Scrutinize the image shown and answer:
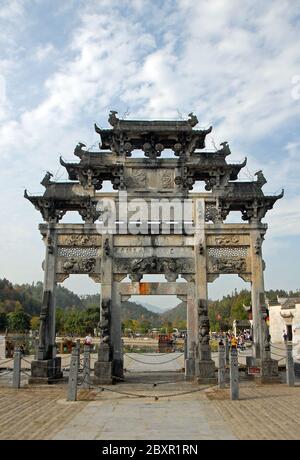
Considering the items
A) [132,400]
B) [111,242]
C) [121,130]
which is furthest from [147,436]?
[121,130]

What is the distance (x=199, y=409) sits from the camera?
33.3 feet

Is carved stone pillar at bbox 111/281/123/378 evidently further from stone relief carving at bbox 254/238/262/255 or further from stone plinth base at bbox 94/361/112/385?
stone relief carving at bbox 254/238/262/255

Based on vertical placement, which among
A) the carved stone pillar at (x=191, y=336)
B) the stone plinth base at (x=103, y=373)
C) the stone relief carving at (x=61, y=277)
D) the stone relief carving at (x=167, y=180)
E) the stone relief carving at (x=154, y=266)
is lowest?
the stone plinth base at (x=103, y=373)

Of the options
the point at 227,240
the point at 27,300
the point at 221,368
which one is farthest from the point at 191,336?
the point at 27,300

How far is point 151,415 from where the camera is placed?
31.0 ft

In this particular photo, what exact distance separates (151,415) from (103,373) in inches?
209

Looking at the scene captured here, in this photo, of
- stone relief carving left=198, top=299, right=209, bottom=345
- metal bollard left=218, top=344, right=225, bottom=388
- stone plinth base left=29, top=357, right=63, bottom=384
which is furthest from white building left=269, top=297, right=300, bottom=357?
stone plinth base left=29, top=357, right=63, bottom=384

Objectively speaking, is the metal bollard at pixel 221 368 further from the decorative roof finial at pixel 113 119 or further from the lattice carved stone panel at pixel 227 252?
the decorative roof finial at pixel 113 119

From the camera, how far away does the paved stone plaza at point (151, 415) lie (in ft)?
25.5

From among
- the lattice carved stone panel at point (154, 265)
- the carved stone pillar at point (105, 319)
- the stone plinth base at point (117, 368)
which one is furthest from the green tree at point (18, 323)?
the lattice carved stone panel at point (154, 265)

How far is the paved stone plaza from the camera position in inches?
306

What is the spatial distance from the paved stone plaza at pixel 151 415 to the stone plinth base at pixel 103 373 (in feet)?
3.04

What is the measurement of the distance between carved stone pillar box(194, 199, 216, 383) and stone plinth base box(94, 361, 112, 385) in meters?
2.95

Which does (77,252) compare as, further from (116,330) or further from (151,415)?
(151,415)
